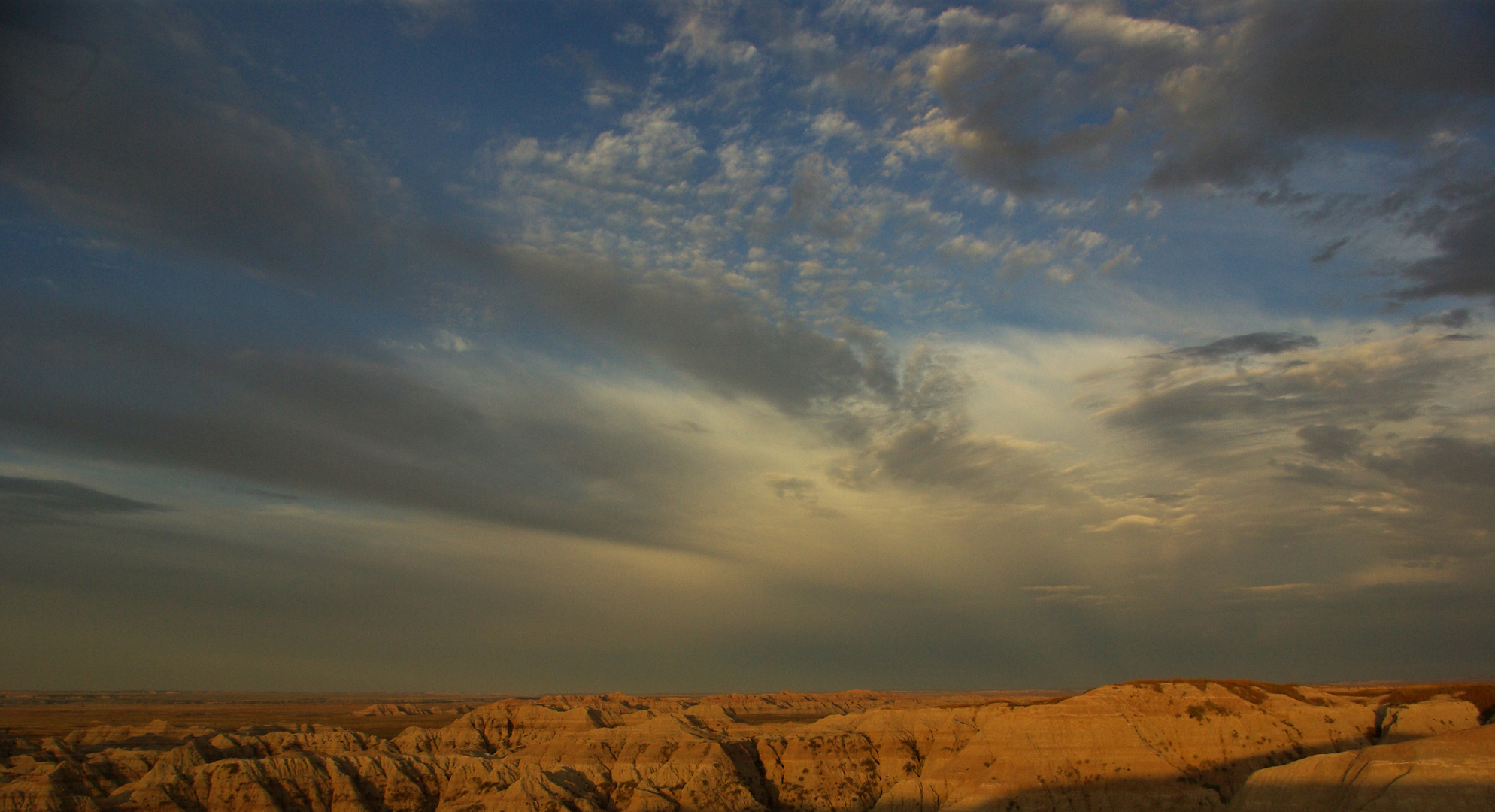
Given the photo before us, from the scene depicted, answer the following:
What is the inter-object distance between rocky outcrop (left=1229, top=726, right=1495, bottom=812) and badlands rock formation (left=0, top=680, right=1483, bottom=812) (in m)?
2.55

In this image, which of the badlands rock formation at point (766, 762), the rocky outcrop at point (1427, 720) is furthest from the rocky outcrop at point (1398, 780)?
the rocky outcrop at point (1427, 720)

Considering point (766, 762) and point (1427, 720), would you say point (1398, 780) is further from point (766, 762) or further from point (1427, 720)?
point (766, 762)

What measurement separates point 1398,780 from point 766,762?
78.5 m

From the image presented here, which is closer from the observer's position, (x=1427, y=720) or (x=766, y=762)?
(x=1427, y=720)

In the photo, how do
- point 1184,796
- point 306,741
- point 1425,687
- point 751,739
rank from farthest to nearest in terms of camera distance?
point 306,741 → point 751,739 → point 1425,687 → point 1184,796

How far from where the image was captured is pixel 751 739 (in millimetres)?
116688

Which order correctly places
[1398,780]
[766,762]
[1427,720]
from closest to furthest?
1. [1398,780]
2. [1427,720]
3. [766,762]

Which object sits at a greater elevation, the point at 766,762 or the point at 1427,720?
the point at 1427,720

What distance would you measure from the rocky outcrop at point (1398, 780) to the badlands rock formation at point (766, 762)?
2.55 metres

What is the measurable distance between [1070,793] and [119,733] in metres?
141

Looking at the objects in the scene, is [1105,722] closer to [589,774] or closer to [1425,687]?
[1425,687]

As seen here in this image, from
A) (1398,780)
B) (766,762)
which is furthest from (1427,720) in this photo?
(766,762)

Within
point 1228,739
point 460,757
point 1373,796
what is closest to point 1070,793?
point 1228,739

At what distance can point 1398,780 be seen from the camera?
141ft
